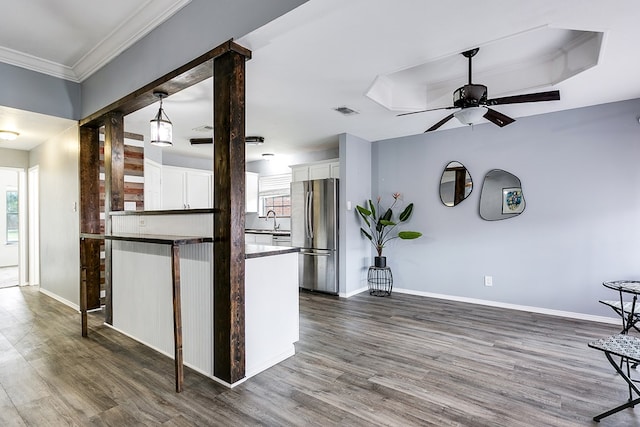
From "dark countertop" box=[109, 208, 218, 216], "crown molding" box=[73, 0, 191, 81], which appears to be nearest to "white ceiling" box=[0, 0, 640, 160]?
"crown molding" box=[73, 0, 191, 81]

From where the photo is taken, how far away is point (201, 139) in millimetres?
5066

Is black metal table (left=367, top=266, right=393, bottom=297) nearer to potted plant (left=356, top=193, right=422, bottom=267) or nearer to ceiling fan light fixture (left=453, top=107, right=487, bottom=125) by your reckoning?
potted plant (left=356, top=193, right=422, bottom=267)

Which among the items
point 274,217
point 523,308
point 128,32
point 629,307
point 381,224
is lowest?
point 523,308

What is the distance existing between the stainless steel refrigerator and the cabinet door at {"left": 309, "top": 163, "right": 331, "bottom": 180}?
443 mm

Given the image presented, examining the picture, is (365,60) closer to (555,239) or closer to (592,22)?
(592,22)

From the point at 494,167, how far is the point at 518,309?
6.12 ft

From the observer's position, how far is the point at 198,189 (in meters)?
6.35

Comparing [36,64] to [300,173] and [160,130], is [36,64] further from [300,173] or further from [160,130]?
[300,173]

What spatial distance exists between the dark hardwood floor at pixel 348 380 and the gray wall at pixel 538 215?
2.13 feet

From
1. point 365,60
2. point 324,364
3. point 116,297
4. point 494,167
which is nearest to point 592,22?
point 365,60

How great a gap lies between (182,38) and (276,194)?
4487mm

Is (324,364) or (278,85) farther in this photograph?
(278,85)

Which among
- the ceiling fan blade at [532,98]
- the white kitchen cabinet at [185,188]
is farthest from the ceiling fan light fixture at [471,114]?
the white kitchen cabinet at [185,188]

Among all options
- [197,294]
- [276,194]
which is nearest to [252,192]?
[276,194]
